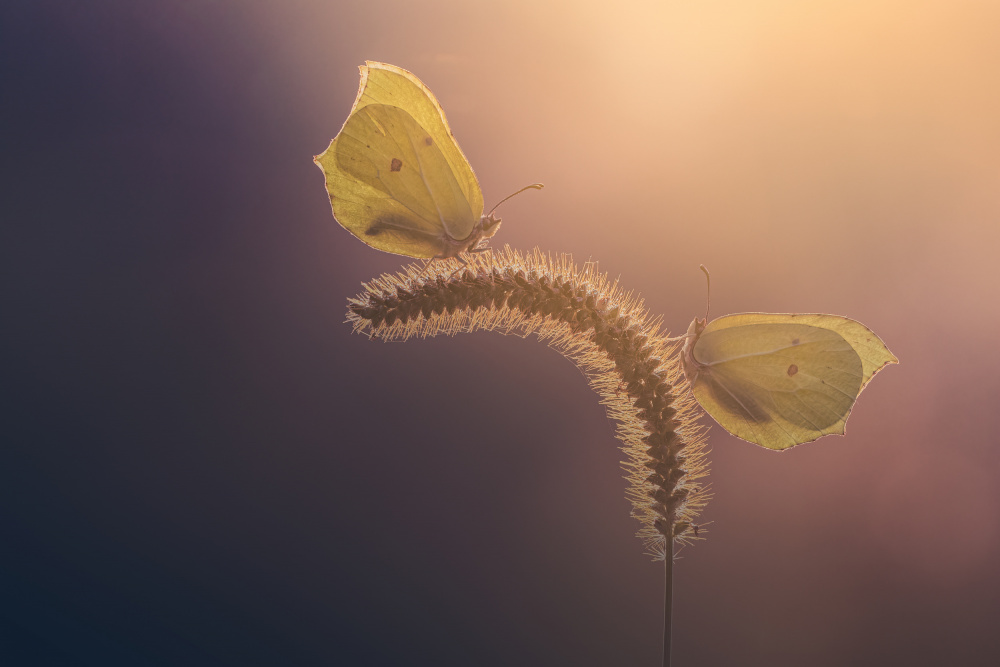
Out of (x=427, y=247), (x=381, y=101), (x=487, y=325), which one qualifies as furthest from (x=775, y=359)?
(x=381, y=101)

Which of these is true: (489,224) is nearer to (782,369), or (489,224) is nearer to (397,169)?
(397,169)

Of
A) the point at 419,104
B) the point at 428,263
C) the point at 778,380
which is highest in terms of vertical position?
the point at 419,104

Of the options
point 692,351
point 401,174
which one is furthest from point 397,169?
point 692,351

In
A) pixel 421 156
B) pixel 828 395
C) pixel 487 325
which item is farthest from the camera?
pixel 487 325

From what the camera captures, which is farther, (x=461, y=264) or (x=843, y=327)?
(x=461, y=264)

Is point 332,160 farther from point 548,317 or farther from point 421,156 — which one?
point 548,317

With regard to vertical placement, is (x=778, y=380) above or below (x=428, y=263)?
below
